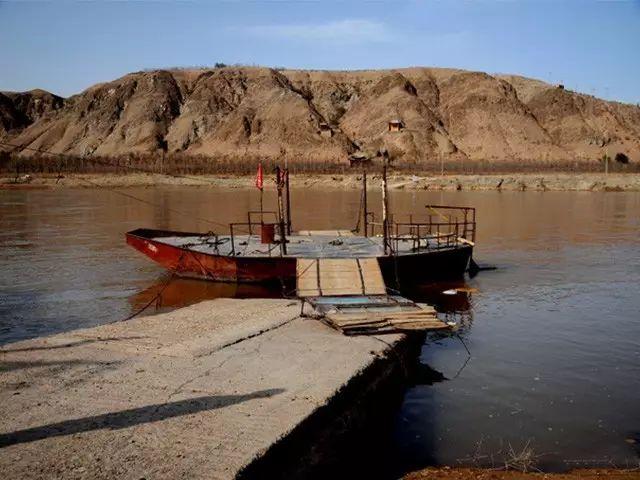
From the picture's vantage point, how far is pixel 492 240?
31.5 m

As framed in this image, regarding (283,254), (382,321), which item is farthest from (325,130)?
(382,321)

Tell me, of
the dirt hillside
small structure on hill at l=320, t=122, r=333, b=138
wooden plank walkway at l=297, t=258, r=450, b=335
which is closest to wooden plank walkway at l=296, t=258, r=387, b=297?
wooden plank walkway at l=297, t=258, r=450, b=335

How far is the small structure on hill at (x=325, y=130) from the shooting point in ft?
381

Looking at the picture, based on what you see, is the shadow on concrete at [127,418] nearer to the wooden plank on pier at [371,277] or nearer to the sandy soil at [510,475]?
the sandy soil at [510,475]

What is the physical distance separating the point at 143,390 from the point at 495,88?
431 feet

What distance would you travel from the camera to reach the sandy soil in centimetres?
749

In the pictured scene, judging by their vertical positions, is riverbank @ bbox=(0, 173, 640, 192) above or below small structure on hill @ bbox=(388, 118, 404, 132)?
below

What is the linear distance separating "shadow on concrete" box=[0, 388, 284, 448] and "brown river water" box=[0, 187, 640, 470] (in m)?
2.46

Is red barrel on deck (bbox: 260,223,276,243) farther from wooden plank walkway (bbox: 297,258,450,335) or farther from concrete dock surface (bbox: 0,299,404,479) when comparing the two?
concrete dock surface (bbox: 0,299,404,479)

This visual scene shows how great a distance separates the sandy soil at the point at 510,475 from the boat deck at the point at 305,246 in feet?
36.7

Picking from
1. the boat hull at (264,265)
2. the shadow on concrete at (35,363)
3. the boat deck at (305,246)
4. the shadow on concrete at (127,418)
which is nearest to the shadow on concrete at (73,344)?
the shadow on concrete at (35,363)

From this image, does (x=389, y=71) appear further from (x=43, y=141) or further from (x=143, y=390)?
(x=143, y=390)

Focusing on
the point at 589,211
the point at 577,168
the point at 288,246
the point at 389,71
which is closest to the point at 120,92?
the point at 389,71

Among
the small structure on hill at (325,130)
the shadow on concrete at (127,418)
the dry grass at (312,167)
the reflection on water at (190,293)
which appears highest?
the small structure on hill at (325,130)
